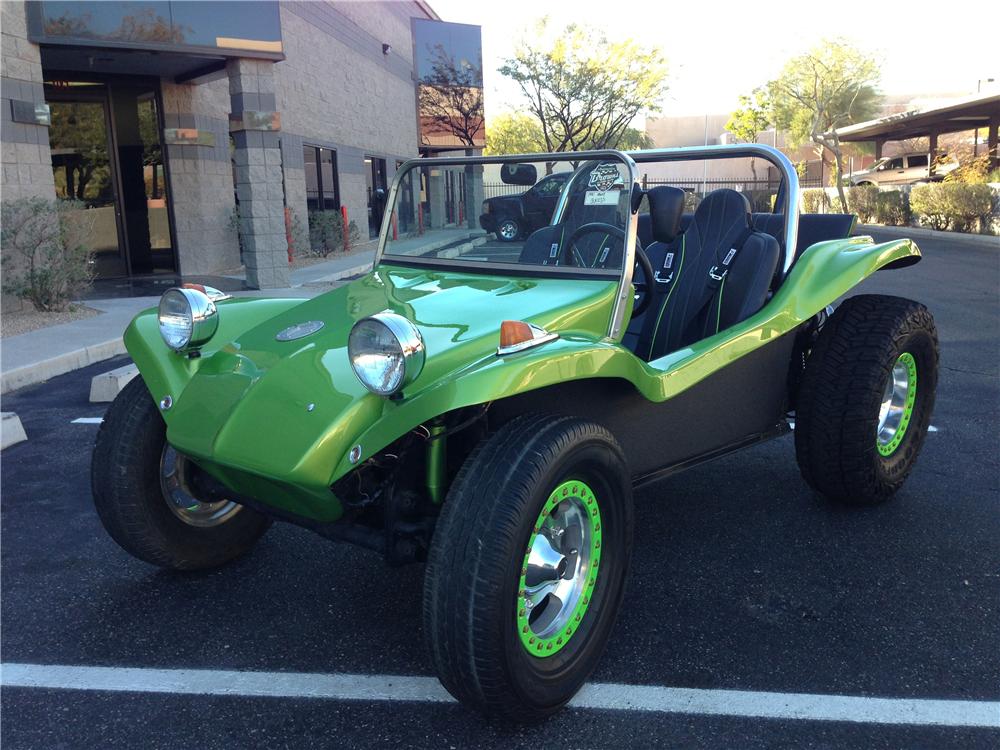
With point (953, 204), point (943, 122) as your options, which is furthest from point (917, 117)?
point (953, 204)

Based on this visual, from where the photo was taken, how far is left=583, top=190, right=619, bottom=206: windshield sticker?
329cm

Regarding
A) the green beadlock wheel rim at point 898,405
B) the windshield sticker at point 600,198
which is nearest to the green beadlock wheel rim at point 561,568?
the windshield sticker at point 600,198

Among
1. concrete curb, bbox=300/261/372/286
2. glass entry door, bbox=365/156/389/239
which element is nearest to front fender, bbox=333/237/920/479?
concrete curb, bbox=300/261/372/286

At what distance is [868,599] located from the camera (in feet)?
9.95

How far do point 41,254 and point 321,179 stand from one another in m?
8.80

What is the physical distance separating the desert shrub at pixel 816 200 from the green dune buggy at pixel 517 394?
2783 cm

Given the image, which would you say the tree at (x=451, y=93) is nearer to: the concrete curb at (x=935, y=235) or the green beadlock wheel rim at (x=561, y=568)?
the concrete curb at (x=935, y=235)

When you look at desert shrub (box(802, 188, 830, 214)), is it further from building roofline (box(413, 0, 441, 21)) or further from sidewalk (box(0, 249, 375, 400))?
sidewalk (box(0, 249, 375, 400))

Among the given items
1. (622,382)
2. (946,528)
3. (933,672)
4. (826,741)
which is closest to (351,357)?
(622,382)

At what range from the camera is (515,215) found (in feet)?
11.6

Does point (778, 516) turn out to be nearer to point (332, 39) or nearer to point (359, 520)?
point (359, 520)

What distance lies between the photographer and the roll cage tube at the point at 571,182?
314cm

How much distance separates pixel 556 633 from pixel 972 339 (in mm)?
6836

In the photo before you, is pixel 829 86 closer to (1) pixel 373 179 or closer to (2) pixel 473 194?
(1) pixel 373 179
